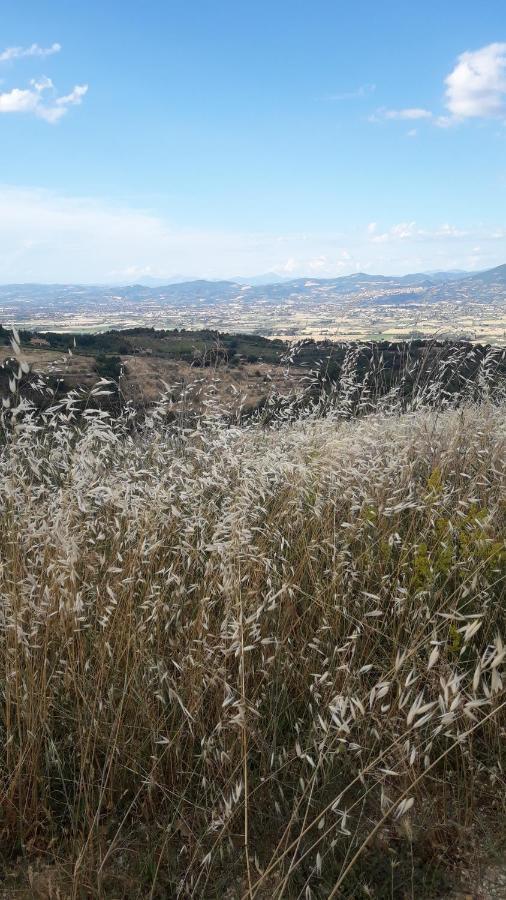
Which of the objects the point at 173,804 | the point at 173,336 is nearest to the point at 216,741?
the point at 173,804

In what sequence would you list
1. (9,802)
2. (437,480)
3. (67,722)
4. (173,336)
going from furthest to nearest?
(173,336)
(437,480)
(67,722)
(9,802)

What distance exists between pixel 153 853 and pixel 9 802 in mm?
581

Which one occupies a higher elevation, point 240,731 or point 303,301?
point 303,301

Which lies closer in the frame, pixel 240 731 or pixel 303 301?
pixel 240 731

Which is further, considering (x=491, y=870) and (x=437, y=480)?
(x=437, y=480)

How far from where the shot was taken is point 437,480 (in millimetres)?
3439

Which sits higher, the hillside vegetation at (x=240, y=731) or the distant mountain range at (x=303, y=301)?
the distant mountain range at (x=303, y=301)

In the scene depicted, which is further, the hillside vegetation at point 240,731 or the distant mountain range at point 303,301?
the distant mountain range at point 303,301

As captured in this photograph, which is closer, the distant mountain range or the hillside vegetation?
the hillside vegetation

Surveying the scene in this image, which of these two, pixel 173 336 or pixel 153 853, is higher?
pixel 173 336

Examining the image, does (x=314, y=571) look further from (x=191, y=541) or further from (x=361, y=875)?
(x=361, y=875)

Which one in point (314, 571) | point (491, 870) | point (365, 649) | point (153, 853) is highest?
point (314, 571)

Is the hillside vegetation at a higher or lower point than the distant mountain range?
lower

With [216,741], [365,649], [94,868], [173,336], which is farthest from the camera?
[173,336]
